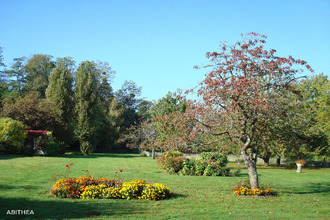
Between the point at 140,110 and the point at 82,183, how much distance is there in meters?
50.2

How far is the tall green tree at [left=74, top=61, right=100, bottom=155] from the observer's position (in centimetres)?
3322

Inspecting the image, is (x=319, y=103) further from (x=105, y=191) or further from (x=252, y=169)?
(x=105, y=191)

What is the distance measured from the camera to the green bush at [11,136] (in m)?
23.2

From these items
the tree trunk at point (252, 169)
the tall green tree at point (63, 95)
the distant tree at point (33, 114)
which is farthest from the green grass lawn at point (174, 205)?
the tall green tree at point (63, 95)

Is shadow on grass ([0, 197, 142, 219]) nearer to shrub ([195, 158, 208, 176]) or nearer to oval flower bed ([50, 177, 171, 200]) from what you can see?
oval flower bed ([50, 177, 171, 200])

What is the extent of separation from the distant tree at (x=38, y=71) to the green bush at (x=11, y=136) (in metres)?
23.7

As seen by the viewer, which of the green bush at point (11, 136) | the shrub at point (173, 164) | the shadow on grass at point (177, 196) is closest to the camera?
the shadow on grass at point (177, 196)

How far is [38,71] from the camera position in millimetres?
50719

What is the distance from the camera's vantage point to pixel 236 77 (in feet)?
33.3

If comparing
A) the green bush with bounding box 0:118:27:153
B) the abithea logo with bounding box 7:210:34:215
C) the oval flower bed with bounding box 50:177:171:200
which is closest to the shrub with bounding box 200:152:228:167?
the oval flower bed with bounding box 50:177:171:200

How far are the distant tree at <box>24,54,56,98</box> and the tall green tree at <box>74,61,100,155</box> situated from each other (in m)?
15.5

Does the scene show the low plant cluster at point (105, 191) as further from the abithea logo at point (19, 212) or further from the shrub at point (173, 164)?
the shrub at point (173, 164)

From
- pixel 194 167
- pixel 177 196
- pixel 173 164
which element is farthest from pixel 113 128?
pixel 177 196

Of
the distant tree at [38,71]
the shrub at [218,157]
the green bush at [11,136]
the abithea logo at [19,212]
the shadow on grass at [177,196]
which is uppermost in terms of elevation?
the distant tree at [38,71]
